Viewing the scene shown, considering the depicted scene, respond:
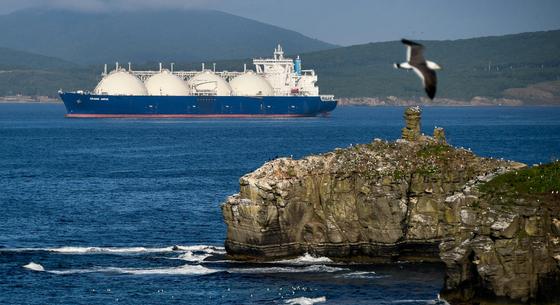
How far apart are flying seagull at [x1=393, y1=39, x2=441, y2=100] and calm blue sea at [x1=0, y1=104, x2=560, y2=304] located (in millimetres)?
21030

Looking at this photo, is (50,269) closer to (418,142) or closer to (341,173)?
(341,173)

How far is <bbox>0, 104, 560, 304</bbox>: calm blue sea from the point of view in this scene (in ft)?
159

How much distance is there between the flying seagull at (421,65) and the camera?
2458cm

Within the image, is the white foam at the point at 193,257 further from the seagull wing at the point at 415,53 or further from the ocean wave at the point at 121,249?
the seagull wing at the point at 415,53

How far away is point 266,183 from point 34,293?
11.9 meters

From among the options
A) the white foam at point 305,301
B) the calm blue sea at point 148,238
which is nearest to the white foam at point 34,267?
the calm blue sea at point 148,238

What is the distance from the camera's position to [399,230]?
54375mm

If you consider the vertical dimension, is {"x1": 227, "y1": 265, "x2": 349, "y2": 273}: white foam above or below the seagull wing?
below

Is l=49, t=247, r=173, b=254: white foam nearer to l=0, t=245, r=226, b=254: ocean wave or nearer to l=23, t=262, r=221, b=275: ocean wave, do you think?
l=0, t=245, r=226, b=254: ocean wave

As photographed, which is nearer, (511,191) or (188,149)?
(511,191)

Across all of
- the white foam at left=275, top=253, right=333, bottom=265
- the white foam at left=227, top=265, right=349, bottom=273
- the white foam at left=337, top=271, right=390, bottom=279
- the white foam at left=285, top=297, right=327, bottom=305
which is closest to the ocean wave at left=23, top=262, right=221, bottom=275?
the white foam at left=227, top=265, right=349, bottom=273

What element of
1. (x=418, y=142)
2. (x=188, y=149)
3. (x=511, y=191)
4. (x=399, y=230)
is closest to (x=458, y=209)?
(x=511, y=191)

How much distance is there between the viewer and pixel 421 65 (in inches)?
994

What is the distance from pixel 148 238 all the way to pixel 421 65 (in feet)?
135
